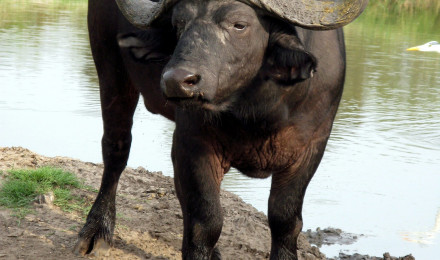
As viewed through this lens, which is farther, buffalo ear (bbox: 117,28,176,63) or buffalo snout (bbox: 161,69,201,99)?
buffalo ear (bbox: 117,28,176,63)

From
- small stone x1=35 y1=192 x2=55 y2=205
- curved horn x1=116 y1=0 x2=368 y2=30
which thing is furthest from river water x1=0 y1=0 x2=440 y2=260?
curved horn x1=116 y1=0 x2=368 y2=30

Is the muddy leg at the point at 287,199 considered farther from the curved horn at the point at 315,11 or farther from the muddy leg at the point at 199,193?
the curved horn at the point at 315,11

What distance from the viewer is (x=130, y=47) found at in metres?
3.63

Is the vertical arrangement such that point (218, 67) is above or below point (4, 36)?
above

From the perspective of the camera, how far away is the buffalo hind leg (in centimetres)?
473

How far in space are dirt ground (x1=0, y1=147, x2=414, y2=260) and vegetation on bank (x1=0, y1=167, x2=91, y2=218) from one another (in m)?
0.06

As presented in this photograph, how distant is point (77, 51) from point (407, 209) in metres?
7.52

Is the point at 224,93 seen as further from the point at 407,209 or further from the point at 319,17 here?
the point at 407,209

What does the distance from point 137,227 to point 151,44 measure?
1771 mm

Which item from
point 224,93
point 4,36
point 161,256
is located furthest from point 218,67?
point 4,36

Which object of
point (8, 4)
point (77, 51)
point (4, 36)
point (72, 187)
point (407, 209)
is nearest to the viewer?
point (72, 187)

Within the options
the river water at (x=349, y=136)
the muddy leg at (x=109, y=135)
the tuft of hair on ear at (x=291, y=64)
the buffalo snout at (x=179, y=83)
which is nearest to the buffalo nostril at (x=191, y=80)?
the buffalo snout at (x=179, y=83)

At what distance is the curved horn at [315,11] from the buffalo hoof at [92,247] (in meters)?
1.97

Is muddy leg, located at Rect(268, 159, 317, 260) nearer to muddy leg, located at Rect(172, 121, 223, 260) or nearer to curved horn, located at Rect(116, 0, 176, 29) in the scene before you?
muddy leg, located at Rect(172, 121, 223, 260)
